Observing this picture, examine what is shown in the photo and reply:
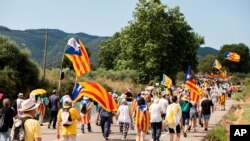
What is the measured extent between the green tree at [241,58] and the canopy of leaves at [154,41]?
290 ft

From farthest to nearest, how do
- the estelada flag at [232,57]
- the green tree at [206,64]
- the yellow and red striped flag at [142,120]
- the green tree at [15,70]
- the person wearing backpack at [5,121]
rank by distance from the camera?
the green tree at [206,64] → the estelada flag at [232,57] → the green tree at [15,70] → the yellow and red striped flag at [142,120] → the person wearing backpack at [5,121]

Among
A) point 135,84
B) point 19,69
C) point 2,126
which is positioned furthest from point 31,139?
point 135,84

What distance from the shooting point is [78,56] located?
59.6ft

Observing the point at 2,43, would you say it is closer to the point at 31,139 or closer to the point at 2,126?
the point at 2,126

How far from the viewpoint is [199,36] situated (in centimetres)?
8050

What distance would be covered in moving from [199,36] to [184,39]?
1455 centimetres

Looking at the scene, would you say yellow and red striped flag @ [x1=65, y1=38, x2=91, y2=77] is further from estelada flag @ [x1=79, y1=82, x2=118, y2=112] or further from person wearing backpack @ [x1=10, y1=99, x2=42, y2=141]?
person wearing backpack @ [x1=10, y1=99, x2=42, y2=141]

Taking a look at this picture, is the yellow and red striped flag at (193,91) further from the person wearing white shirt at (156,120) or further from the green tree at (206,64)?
the green tree at (206,64)

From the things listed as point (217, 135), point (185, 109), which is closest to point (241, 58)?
point (217, 135)

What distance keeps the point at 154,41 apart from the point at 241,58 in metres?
106

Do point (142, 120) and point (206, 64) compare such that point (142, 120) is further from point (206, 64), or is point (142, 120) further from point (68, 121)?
point (206, 64)

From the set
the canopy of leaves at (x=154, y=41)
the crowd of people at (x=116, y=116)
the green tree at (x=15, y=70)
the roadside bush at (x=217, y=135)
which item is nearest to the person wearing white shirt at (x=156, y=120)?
the crowd of people at (x=116, y=116)

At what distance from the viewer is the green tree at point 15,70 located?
2650 centimetres

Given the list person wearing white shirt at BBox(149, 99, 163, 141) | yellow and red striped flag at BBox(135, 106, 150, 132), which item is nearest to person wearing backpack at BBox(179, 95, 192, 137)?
person wearing white shirt at BBox(149, 99, 163, 141)
